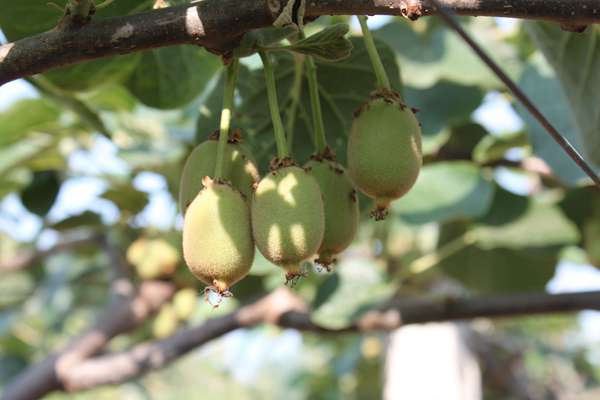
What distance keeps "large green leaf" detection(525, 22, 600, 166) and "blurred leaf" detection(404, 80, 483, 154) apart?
21.8 inches

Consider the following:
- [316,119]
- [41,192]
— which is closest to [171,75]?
[316,119]

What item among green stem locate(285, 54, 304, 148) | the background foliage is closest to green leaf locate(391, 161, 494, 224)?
the background foliage

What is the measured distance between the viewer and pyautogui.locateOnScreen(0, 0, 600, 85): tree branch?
0.60 m

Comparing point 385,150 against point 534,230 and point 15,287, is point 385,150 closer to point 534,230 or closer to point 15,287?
point 534,230

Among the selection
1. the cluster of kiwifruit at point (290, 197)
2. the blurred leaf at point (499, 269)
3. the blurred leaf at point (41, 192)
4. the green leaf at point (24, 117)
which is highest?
the cluster of kiwifruit at point (290, 197)

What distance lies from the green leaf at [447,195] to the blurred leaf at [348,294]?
216 mm

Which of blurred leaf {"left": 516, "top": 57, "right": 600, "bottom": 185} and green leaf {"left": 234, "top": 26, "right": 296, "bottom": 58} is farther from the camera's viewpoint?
blurred leaf {"left": 516, "top": 57, "right": 600, "bottom": 185}

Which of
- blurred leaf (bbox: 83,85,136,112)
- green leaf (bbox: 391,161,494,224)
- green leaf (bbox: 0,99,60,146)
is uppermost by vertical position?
green leaf (bbox: 0,99,60,146)

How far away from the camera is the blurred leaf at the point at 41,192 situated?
6.07ft

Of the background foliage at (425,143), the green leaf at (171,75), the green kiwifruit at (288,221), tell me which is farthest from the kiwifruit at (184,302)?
the green kiwifruit at (288,221)

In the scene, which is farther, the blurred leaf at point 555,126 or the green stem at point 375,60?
the blurred leaf at point 555,126

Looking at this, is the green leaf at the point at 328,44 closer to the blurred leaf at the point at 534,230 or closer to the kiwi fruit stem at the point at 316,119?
the kiwi fruit stem at the point at 316,119

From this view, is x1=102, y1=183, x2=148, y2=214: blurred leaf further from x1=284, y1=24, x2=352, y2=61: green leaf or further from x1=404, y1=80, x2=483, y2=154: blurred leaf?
x1=284, y1=24, x2=352, y2=61: green leaf

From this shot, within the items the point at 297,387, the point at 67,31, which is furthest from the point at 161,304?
the point at 297,387
